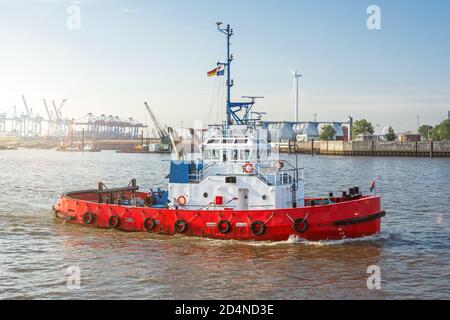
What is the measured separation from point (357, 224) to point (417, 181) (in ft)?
130

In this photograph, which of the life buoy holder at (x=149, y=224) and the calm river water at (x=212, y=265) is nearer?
Answer: the calm river water at (x=212, y=265)

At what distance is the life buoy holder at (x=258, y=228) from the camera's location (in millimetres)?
22203

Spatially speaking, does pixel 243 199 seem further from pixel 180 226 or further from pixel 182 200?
pixel 180 226

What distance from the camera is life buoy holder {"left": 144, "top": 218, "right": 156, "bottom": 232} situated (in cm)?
2400

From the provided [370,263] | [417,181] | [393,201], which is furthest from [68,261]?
[417,181]

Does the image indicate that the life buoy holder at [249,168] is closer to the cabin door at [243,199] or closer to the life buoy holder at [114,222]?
the cabin door at [243,199]

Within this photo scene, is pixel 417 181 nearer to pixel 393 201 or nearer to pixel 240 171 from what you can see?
pixel 393 201

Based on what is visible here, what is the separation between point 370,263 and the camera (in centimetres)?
2036

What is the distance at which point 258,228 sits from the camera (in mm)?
22297

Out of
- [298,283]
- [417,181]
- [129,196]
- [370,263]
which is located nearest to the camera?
[298,283]

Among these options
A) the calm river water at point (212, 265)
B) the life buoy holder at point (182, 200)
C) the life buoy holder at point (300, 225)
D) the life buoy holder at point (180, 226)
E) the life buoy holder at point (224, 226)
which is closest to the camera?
the calm river water at point (212, 265)

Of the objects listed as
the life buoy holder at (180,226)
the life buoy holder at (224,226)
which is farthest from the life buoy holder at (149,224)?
the life buoy holder at (224,226)

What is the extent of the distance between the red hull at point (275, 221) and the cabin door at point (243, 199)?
0.86 metres

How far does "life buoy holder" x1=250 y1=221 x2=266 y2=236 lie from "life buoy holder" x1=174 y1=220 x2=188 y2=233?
2.94 metres
